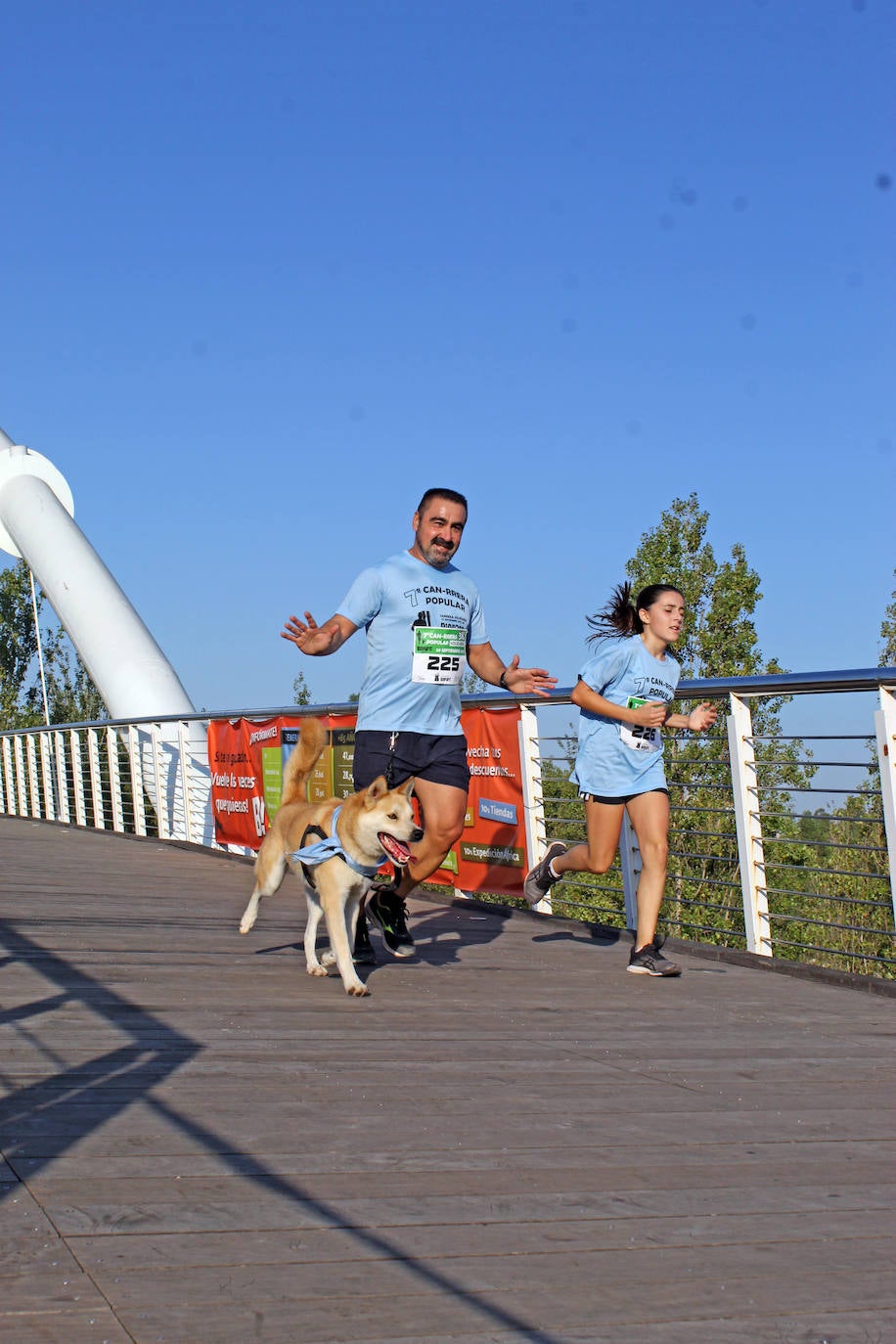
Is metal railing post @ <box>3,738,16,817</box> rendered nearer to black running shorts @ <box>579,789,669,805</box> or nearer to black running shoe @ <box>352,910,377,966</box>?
black running shoe @ <box>352,910,377,966</box>

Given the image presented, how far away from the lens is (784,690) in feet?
22.2

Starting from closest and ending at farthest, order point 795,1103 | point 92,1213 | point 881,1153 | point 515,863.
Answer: point 92,1213, point 881,1153, point 795,1103, point 515,863

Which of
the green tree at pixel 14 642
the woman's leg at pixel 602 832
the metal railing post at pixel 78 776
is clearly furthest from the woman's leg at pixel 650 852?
the green tree at pixel 14 642

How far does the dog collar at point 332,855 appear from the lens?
5.77 metres

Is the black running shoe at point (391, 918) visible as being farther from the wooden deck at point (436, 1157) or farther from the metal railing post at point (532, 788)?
the metal railing post at point (532, 788)

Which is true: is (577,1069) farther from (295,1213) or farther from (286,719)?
(286,719)

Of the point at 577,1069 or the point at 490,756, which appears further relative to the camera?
the point at 490,756

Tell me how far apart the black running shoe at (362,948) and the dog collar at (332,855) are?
756 millimetres

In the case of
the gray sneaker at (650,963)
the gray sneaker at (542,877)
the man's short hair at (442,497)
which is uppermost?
the man's short hair at (442,497)

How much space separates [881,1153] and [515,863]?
19.3 ft

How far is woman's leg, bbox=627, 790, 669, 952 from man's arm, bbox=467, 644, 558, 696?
68cm

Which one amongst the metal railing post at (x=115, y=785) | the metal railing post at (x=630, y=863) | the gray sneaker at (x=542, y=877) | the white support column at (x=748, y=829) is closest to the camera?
the white support column at (x=748, y=829)

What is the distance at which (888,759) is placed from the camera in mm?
5977

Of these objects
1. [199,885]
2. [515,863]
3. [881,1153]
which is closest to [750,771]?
[515,863]
